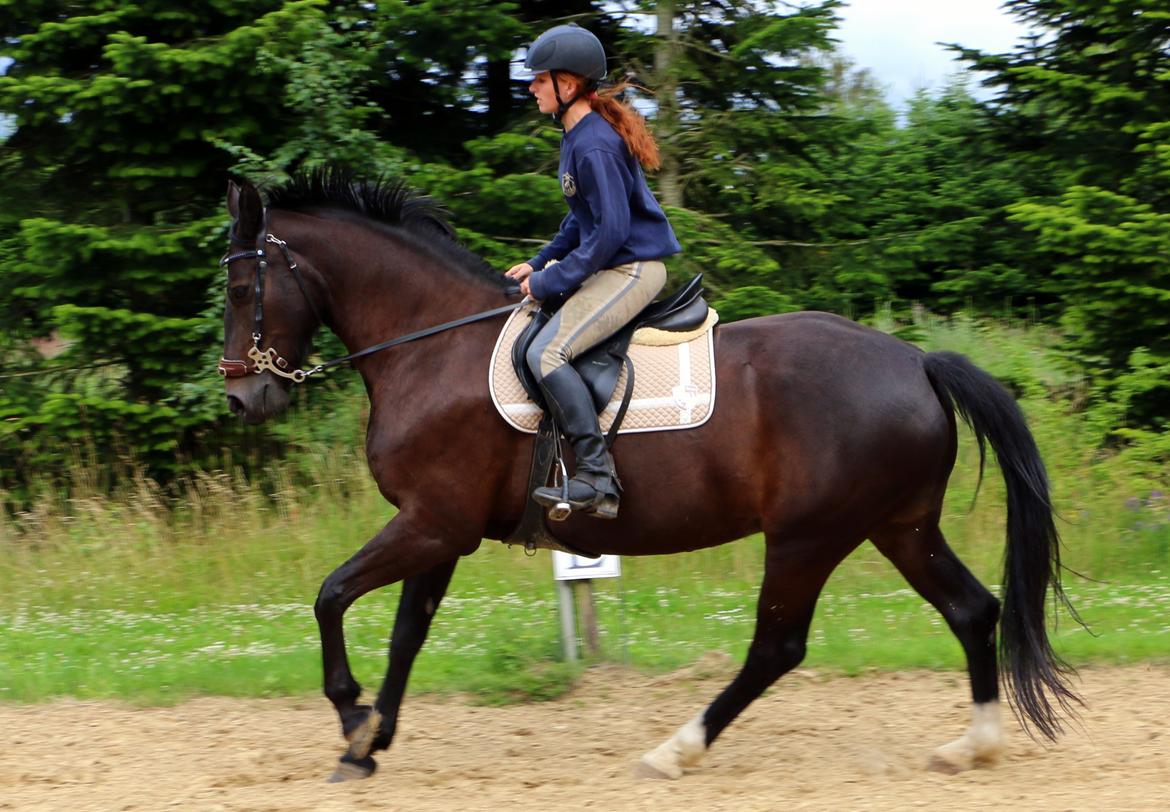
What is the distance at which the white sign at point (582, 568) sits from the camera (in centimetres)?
679

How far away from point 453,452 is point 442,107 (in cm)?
726

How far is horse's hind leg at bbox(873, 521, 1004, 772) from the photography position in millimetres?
5445

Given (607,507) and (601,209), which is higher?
(601,209)

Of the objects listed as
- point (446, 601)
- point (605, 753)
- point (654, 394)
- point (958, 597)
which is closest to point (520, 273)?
point (654, 394)

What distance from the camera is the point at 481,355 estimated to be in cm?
541

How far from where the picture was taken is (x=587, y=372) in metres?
5.23

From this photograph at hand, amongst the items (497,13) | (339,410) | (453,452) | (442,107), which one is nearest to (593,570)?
(453,452)

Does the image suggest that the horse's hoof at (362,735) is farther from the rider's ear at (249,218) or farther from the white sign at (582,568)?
the rider's ear at (249,218)

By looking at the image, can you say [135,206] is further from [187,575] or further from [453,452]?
[453,452]

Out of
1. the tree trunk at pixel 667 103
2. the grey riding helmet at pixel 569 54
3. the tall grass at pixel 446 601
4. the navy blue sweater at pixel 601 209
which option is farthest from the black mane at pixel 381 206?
the tree trunk at pixel 667 103

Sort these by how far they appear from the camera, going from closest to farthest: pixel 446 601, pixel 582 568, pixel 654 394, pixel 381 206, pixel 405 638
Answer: pixel 654 394
pixel 405 638
pixel 381 206
pixel 582 568
pixel 446 601

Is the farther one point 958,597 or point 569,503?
point 958,597

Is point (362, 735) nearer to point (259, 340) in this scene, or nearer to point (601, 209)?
point (259, 340)

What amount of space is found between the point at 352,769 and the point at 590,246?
243 centimetres
